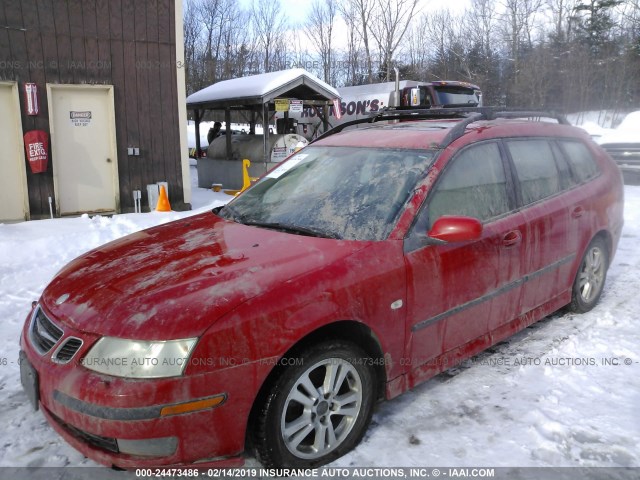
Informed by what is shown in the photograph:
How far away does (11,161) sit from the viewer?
8477 mm

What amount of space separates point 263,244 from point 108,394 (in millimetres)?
1091

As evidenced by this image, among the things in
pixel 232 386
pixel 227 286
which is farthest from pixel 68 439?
pixel 227 286

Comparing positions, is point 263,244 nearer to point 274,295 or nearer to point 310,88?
point 274,295

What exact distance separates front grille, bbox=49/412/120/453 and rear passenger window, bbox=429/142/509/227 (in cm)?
195

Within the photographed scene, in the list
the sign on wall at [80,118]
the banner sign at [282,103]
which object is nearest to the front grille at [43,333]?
the sign on wall at [80,118]

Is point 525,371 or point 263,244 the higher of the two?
point 263,244

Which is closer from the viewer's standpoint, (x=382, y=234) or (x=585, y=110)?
(x=382, y=234)

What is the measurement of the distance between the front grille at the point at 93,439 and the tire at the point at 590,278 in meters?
3.65

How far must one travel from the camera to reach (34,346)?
2.58 metres

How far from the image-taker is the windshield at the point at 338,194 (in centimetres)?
300

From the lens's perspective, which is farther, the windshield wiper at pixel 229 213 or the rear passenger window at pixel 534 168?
the rear passenger window at pixel 534 168

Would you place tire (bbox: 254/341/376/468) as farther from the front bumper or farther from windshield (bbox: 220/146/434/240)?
windshield (bbox: 220/146/434/240)

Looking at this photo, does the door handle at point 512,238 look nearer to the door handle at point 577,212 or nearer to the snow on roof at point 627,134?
the door handle at point 577,212

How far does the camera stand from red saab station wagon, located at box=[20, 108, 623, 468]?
2.21 metres
